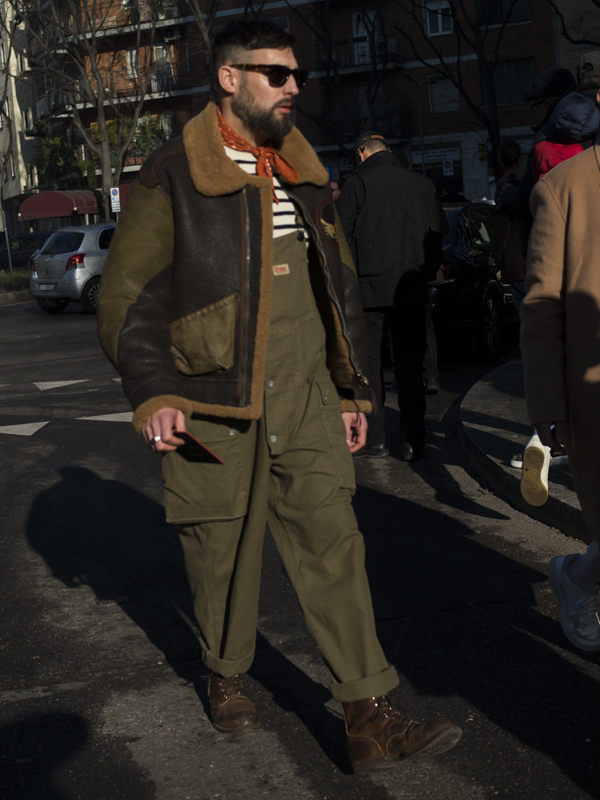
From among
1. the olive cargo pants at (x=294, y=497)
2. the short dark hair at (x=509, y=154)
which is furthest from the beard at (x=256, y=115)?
the short dark hair at (x=509, y=154)

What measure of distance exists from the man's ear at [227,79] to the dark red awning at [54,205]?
49.3 m

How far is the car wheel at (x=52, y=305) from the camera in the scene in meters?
22.0

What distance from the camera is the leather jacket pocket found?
9.44 feet

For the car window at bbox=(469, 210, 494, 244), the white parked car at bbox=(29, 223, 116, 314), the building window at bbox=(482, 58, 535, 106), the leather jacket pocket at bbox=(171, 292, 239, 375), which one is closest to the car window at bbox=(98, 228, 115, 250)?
the white parked car at bbox=(29, 223, 116, 314)

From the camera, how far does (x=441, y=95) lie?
155 ft

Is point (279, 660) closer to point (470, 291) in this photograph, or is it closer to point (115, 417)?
point (115, 417)

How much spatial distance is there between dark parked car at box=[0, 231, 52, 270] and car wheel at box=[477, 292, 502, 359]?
2528 centimetres

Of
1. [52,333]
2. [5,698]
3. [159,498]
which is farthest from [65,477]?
[52,333]

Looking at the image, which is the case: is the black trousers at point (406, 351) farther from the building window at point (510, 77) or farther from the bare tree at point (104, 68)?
the building window at point (510, 77)

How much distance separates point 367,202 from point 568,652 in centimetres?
388

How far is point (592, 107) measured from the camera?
195 inches

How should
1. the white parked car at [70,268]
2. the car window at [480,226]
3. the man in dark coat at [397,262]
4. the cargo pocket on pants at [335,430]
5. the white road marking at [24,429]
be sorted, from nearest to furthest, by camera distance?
the cargo pocket on pants at [335,430] → the man in dark coat at [397,262] → the white road marking at [24,429] → the car window at [480,226] → the white parked car at [70,268]

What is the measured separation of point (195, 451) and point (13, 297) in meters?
26.2

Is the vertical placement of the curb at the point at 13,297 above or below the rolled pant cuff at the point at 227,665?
below
